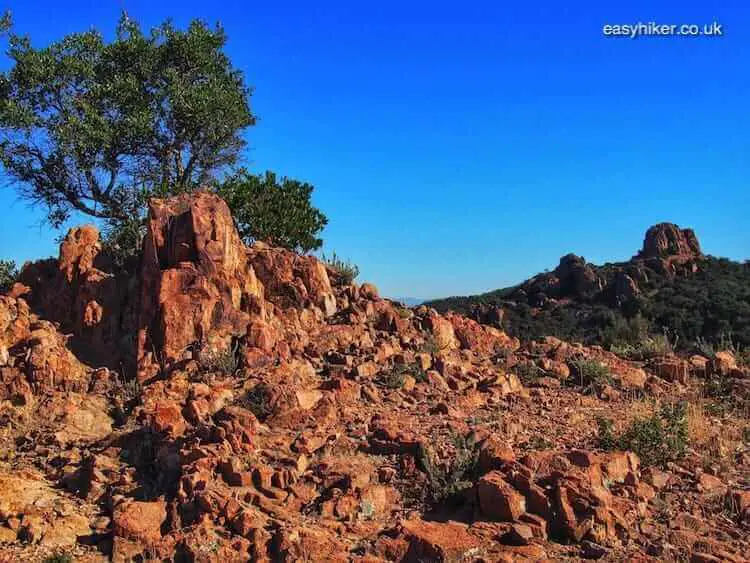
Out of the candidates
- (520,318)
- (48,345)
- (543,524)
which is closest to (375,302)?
(48,345)

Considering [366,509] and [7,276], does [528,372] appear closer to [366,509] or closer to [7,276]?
[366,509]

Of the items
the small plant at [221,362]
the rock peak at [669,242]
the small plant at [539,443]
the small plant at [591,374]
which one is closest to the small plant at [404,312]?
the small plant at [591,374]

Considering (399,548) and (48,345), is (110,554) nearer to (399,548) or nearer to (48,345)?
(399,548)

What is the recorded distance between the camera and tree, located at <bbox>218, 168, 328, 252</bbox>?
13.3 metres

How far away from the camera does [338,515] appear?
586 cm

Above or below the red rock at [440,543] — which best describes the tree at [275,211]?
above

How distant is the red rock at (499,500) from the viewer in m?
5.59

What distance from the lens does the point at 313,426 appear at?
24.0 ft

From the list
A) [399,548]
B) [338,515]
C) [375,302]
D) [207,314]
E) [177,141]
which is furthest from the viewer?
[177,141]

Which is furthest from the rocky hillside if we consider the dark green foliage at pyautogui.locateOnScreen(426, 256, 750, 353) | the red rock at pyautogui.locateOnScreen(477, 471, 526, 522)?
the dark green foliage at pyautogui.locateOnScreen(426, 256, 750, 353)

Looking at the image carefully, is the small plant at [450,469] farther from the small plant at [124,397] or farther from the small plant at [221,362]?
the small plant at [124,397]

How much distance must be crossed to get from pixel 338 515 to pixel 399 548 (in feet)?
2.51

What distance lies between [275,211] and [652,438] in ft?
29.7

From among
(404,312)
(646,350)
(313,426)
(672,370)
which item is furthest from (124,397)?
(646,350)
